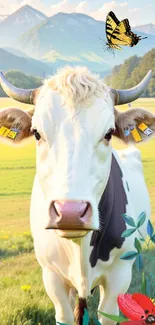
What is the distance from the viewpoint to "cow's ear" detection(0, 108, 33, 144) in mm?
2037

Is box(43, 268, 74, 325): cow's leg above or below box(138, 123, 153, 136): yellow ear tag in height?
below

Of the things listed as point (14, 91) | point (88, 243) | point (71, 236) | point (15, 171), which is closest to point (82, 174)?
point (71, 236)

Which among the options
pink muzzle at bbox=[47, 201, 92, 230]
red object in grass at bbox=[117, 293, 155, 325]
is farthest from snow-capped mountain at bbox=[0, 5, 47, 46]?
red object in grass at bbox=[117, 293, 155, 325]

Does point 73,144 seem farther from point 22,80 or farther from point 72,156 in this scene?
point 22,80

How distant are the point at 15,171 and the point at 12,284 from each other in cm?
172

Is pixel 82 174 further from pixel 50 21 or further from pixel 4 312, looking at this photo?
pixel 50 21

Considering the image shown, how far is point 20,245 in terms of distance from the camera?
415 cm

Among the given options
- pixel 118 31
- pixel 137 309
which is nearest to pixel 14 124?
pixel 118 31

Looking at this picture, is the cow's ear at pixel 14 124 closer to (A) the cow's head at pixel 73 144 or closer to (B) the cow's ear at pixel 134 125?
(A) the cow's head at pixel 73 144

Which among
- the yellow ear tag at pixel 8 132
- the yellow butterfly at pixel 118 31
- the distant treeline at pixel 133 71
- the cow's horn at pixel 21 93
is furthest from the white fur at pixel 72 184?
the distant treeline at pixel 133 71

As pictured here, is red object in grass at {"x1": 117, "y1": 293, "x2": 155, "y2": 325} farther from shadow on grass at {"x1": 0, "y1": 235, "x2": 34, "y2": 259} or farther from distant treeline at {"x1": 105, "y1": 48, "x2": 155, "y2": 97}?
distant treeline at {"x1": 105, "y1": 48, "x2": 155, "y2": 97}

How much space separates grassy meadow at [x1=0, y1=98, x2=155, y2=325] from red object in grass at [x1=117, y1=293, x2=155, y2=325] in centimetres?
126

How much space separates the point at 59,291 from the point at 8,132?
76cm

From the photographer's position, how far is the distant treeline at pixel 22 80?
15.5ft
